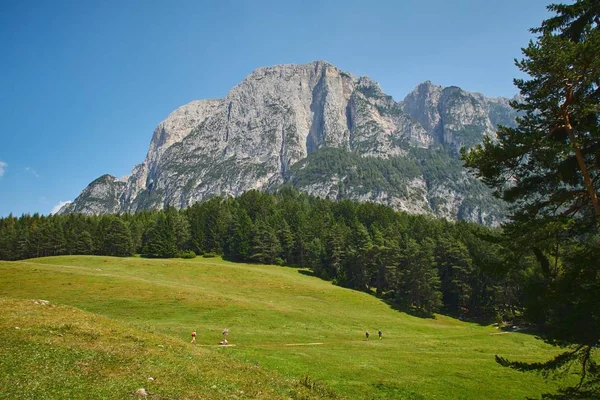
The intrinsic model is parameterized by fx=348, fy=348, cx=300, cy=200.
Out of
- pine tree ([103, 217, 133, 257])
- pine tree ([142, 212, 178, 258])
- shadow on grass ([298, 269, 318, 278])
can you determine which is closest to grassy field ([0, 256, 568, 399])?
shadow on grass ([298, 269, 318, 278])

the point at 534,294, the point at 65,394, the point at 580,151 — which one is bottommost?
the point at 65,394

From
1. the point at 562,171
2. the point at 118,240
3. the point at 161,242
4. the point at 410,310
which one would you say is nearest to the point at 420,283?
the point at 410,310

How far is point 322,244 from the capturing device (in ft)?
404

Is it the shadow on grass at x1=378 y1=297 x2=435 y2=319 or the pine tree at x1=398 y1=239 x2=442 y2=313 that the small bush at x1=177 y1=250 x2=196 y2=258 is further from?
the pine tree at x1=398 y1=239 x2=442 y2=313

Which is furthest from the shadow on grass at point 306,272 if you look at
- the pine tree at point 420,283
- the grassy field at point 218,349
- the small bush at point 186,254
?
the small bush at point 186,254

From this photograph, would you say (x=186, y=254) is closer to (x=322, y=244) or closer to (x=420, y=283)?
(x=322, y=244)

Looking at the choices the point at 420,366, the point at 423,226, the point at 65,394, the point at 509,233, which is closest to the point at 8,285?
the point at 65,394

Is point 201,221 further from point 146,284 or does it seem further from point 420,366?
point 420,366

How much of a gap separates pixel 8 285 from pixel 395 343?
58.5m

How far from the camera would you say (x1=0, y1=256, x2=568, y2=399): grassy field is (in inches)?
631

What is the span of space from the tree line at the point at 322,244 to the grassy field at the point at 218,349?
30.7m

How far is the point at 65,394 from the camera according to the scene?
13.0 meters

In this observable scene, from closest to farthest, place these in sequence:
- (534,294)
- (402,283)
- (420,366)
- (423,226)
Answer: (534,294)
(420,366)
(402,283)
(423,226)

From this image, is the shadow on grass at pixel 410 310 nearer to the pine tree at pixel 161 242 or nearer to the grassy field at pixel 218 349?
the grassy field at pixel 218 349
